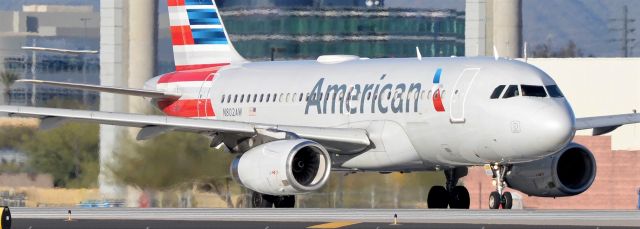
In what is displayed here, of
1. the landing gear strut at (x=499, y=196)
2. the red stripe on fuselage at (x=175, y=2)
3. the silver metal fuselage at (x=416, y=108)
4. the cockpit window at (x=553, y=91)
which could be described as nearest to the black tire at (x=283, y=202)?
the silver metal fuselage at (x=416, y=108)

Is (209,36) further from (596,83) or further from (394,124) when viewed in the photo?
(596,83)

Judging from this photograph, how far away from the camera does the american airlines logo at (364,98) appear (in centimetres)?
3819

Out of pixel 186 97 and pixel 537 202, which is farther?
pixel 537 202

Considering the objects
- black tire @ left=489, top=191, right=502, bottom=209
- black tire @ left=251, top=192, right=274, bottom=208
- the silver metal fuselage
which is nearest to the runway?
black tire @ left=489, top=191, right=502, bottom=209

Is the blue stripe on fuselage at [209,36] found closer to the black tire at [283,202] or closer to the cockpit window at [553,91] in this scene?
the black tire at [283,202]

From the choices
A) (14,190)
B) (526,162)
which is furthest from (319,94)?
(14,190)

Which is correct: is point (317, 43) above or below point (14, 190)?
above

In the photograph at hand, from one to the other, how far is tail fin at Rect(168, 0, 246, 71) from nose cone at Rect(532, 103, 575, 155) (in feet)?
40.4

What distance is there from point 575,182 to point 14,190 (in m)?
17.4

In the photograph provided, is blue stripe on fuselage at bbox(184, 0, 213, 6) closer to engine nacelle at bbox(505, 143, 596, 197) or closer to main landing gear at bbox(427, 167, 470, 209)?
main landing gear at bbox(427, 167, 470, 209)

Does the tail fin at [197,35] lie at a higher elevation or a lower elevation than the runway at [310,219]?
higher

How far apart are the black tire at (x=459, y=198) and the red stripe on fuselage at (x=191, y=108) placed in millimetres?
7304

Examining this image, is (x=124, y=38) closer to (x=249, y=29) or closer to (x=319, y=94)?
(x=249, y=29)

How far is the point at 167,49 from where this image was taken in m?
77.9
